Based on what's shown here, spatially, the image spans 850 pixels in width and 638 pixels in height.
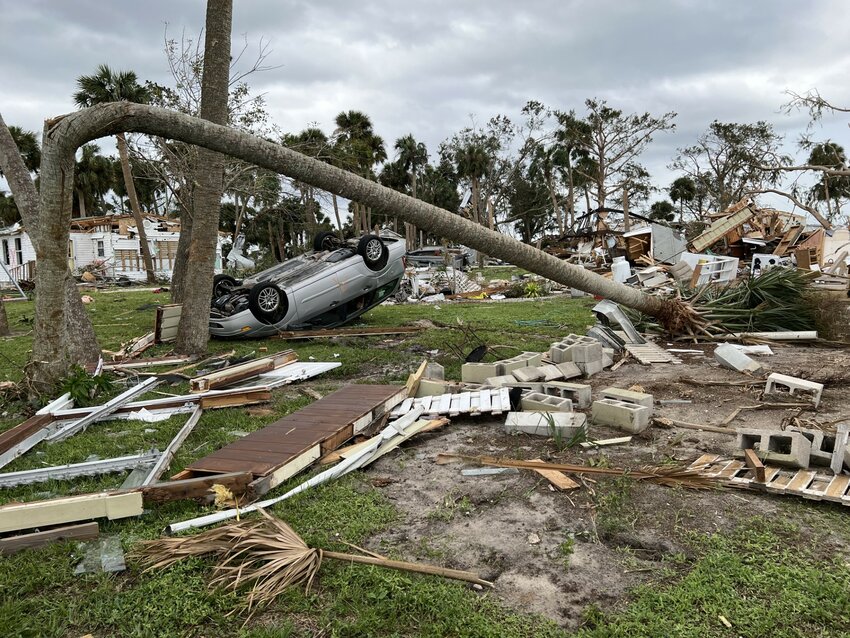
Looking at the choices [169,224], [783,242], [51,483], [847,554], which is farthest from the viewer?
[169,224]

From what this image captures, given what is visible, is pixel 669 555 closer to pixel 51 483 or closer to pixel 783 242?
pixel 51 483

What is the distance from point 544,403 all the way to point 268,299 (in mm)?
6567

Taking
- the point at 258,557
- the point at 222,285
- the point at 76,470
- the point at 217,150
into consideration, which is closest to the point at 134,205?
the point at 222,285

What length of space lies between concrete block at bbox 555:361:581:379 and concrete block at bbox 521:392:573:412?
1.42 metres

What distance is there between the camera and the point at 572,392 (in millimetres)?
6113

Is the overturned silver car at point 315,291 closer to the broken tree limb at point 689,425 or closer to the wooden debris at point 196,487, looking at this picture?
the wooden debris at point 196,487

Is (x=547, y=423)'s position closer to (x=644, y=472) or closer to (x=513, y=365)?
(x=644, y=472)

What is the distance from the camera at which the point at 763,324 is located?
Result: 33.2 feet

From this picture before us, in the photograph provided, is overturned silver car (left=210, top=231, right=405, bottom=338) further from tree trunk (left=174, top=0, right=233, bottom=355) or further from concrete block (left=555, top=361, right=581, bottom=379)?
concrete block (left=555, top=361, right=581, bottom=379)

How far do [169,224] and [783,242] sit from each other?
3701cm

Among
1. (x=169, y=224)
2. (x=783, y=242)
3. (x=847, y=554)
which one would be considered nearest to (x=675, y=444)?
(x=847, y=554)

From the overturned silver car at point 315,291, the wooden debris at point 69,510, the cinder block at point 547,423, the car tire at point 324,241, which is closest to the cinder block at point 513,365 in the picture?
the cinder block at point 547,423

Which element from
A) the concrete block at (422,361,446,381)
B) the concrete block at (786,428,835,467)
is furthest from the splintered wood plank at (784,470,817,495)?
the concrete block at (422,361,446,381)

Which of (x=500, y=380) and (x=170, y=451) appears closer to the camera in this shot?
(x=170, y=451)
